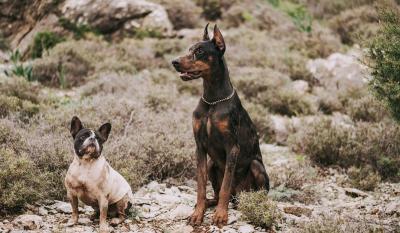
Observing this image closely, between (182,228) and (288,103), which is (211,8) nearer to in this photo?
(288,103)

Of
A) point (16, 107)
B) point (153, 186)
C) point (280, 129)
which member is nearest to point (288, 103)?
point (280, 129)

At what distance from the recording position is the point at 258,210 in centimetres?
495

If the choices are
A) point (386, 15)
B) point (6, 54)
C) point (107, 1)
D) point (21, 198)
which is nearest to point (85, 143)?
point (21, 198)

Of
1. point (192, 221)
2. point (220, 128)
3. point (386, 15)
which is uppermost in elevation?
point (386, 15)

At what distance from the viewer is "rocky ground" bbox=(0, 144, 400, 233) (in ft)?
16.0

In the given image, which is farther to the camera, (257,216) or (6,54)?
(6,54)

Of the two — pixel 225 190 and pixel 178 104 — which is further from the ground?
pixel 225 190

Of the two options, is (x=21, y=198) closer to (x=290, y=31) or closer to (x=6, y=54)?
(x=6, y=54)

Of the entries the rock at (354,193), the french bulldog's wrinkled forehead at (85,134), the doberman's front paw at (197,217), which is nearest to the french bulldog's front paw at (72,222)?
the french bulldog's wrinkled forehead at (85,134)

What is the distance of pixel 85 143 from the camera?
14.8 feet

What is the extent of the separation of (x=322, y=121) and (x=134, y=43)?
6.69 m

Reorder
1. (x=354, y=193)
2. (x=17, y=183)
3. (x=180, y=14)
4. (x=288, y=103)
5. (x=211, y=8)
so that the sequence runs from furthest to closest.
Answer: (x=211, y=8)
(x=180, y=14)
(x=288, y=103)
(x=354, y=193)
(x=17, y=183)

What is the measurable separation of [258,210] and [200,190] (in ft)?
1.92

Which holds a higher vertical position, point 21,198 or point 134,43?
point 21,198
